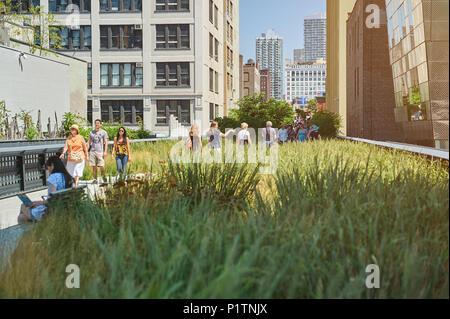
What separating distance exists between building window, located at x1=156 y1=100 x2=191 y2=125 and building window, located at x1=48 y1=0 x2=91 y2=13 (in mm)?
12311

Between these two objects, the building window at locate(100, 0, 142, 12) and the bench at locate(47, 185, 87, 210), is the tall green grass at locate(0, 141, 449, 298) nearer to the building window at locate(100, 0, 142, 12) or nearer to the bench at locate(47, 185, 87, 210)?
the bench at locate(47, 185, 87, 210)

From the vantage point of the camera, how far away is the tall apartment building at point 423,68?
21312 millimetres

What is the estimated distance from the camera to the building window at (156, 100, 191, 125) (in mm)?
51981

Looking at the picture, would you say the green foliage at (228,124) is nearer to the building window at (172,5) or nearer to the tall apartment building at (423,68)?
the tall apartment building at (423,68)

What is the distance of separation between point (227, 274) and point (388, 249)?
1.41 meters

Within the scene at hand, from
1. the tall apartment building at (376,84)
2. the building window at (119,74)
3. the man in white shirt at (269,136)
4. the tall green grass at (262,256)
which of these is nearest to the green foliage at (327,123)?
the tall apartment building at (376,84)

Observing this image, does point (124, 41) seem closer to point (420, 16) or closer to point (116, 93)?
point (116, 93)

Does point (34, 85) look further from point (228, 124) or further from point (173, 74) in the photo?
point (173, 74)

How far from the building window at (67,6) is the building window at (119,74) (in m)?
6.17

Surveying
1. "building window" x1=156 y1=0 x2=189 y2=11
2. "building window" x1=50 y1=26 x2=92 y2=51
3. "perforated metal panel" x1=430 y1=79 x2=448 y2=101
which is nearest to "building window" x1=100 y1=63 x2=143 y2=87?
"building window" x1=50 y1=26 x2=92 y2=51

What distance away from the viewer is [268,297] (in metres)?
3.24

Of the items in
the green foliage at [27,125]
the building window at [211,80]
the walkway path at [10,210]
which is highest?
the building window at [211,80]

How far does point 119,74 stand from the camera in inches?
2089
